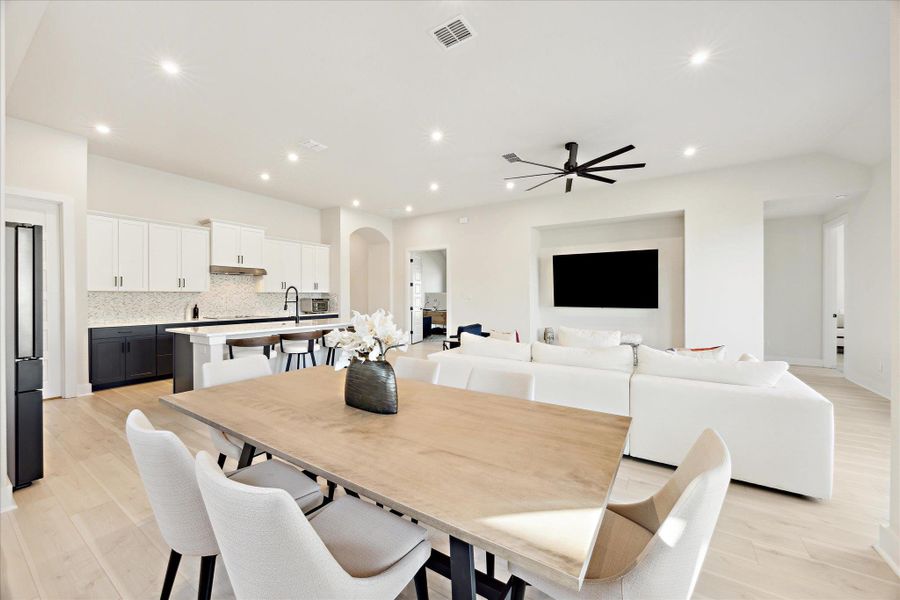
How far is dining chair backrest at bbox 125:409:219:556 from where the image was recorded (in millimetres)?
1075

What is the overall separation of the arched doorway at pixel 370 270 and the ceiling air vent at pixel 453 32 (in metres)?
5.63

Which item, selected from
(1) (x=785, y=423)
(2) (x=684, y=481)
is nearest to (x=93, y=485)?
(2) (x=684, y=481)

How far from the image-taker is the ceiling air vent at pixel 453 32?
2.37 metres

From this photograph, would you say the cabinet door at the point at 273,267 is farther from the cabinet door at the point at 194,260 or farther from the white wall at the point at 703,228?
the white wall at the point at 703,228

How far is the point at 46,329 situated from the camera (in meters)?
3.94

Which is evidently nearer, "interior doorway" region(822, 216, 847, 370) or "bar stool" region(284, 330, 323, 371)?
"bar stool" region(284, 330, 323, 371)

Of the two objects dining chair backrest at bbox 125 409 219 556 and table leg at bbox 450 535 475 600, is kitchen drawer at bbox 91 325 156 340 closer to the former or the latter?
dining chair backrest at bbox 125 409 219 556

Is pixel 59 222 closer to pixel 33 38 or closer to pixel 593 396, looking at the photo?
pixel 33 38

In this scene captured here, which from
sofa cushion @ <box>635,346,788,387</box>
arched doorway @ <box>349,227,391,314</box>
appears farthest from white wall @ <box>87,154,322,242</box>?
sofa cushion @ <box>635,346,788,387</box>

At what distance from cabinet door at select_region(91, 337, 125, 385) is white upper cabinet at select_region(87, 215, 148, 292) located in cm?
69

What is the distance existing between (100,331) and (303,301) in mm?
3290

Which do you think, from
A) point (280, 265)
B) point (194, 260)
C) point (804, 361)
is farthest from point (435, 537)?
point (804, 361)

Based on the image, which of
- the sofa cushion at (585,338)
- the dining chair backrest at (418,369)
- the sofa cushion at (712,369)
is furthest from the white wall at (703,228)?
the dining chair backrest at (418,369)

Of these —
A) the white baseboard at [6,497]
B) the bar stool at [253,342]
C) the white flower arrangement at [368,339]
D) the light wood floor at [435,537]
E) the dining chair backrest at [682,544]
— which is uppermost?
the white flower arrangement at [368,339]
